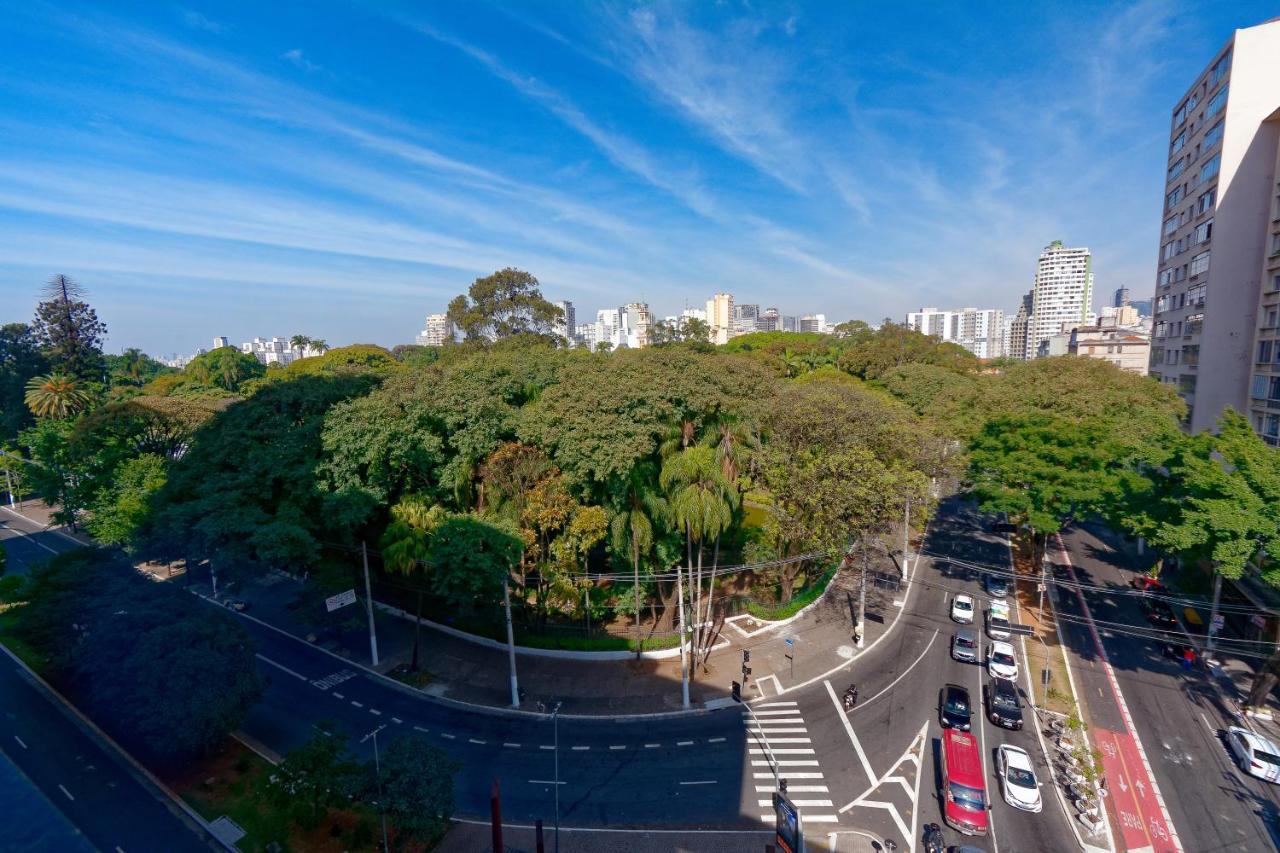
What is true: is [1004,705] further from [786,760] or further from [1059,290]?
[1059,290]

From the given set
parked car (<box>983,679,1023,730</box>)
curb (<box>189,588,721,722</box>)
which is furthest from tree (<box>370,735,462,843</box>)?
parked car (<box>983,679,1023,730</box>)

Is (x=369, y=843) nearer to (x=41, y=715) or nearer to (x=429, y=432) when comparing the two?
(x=429, y=432)

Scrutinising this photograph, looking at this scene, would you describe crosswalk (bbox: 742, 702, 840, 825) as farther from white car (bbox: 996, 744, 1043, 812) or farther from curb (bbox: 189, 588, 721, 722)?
white car (bbox: 996, 744, 1043, 812)

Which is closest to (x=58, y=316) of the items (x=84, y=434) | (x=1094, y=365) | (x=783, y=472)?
(x=84, y=434)

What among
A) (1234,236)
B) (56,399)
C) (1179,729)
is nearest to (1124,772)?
(1179,729)

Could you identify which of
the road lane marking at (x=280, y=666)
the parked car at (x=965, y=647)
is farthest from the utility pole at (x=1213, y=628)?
the road lane marking at (x=280, y=666)

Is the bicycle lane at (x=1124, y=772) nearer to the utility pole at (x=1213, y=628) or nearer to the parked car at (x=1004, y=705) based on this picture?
the parked car at (x=1004, y=705)

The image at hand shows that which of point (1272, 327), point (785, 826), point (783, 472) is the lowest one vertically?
point (785, 826)
